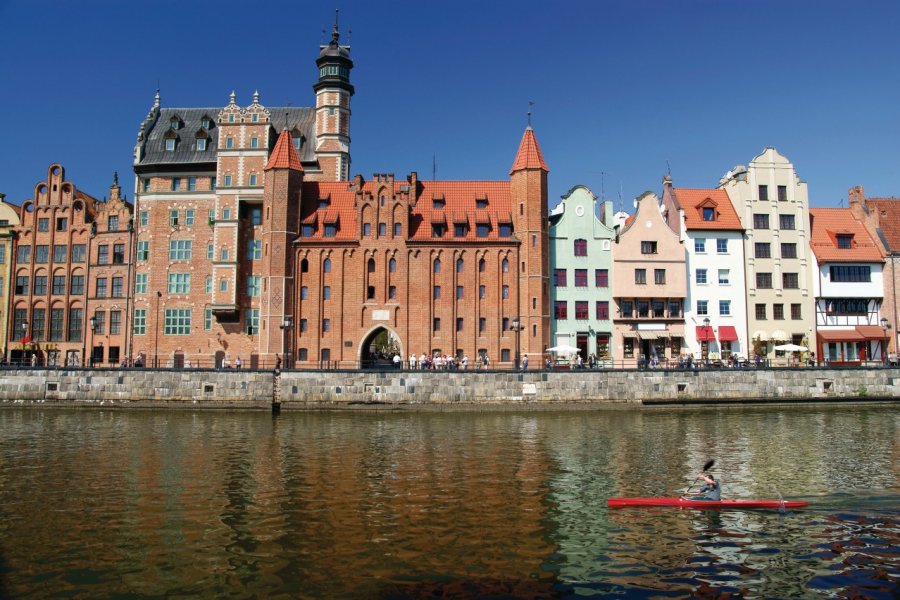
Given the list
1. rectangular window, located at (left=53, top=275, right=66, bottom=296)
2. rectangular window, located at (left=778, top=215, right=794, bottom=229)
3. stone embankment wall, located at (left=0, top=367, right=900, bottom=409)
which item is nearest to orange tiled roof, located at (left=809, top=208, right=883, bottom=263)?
rectangular window, located at (left=778, top=215, right=794, bottom=229)

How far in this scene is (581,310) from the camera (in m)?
61.5

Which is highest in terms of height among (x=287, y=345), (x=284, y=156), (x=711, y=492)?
(x=284, y=156)

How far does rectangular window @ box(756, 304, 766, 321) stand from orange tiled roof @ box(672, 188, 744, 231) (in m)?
7.32

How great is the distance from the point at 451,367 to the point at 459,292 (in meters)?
10.5

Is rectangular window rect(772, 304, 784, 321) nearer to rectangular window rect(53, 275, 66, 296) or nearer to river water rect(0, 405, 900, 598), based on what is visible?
river water rect(0, 405, 900, 598)

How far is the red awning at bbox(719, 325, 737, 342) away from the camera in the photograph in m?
61.2

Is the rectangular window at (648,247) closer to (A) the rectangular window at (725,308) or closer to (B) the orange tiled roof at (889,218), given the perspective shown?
(A) the rectangular window at (725,308)

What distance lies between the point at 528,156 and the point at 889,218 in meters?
35.8

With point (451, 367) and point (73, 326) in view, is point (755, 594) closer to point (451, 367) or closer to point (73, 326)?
point (451, 367)

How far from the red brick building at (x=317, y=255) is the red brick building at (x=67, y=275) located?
124 inches

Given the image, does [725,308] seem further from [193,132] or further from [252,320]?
[193,132]

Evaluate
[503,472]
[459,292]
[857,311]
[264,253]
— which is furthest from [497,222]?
[503,472]

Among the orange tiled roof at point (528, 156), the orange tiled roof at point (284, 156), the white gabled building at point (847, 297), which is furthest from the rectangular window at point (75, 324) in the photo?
the white gabled building at point (847, 297)

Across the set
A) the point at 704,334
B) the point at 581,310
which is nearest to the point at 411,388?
the point at 581,310
